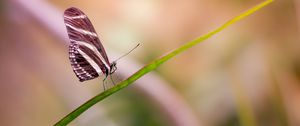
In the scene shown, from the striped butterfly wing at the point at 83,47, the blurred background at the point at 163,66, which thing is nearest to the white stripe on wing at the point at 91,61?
the striped butterfly wing at the point at 83,47

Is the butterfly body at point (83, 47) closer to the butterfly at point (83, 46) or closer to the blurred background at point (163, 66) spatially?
the butterfly at point (83, 46)

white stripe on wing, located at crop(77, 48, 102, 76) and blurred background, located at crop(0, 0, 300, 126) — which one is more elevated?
white stripe on wing, located at crop(77, 48, 102, 76)

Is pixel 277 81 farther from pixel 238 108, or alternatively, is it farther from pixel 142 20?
pixel 142 20

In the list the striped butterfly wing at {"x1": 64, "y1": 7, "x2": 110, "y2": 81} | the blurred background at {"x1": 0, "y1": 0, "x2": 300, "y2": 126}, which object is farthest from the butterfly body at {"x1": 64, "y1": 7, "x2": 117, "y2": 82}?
the blurred background at {"x1": 0, "y1": 0, "x2": 300, "y2": 126}

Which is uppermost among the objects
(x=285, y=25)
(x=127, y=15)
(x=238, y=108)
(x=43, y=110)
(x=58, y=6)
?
(x=58, y=6)

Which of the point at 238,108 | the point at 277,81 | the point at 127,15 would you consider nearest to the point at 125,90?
the point at 127,15

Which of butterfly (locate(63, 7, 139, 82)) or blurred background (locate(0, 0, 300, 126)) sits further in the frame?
blurred background (locate(0, 0, 300, 126))

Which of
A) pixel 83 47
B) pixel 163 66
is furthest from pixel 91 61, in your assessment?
pixel 163 66

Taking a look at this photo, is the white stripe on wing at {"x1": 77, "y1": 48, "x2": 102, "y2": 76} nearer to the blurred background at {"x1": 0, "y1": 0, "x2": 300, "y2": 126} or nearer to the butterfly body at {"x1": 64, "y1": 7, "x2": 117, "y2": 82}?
the butterfly body at {"x1": 64, "y1": 7, "x2": 117, "y2": 82}
